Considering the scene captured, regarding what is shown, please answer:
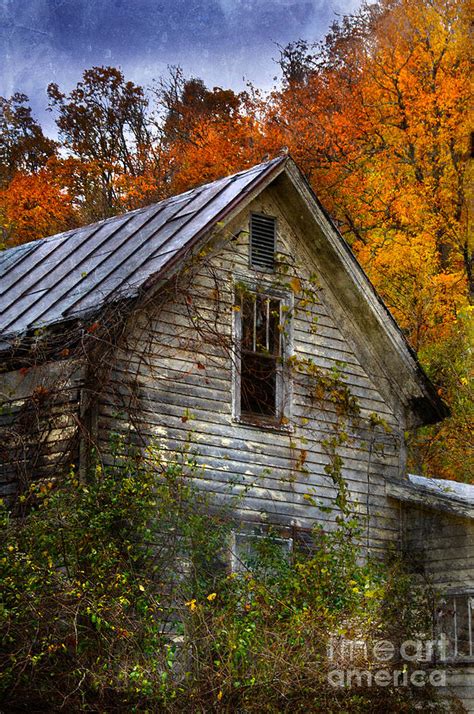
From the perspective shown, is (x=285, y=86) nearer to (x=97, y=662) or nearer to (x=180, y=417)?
(x=180, y=417)

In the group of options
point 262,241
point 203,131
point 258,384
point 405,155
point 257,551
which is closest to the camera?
point 257,551

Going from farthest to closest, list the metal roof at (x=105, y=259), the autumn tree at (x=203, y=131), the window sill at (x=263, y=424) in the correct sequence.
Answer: the autumn tree at (x=203, y=131) < the window sill at (x=263, y=424) < the metal roof at (x=105, y=259)

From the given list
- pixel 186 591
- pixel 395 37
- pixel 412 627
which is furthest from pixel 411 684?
pixel 395 37

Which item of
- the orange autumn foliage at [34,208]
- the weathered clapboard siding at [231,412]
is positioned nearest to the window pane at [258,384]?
the weathered clapboard siding at [231,412]

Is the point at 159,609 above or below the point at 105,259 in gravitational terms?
below

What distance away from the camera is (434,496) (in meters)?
16.5

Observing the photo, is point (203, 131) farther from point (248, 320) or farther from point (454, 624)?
point (454, 624)

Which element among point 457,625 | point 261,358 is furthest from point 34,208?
point 457,625

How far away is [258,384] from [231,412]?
92 cm

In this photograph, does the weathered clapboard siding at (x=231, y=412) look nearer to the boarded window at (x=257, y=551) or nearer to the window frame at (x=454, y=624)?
the boarded window at (x=257, y=551)

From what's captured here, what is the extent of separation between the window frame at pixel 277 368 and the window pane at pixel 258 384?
88 millimetres

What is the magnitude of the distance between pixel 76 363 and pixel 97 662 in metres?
3.94

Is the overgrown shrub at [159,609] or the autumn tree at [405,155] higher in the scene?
the autumn tree at [405,155]

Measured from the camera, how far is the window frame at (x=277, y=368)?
15.7 m
